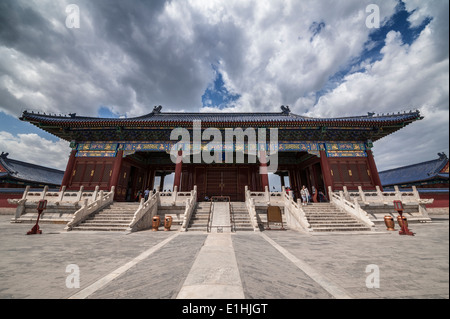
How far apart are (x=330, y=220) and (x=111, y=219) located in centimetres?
1155

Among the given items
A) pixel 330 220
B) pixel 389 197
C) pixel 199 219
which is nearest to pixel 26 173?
pixel 199 219

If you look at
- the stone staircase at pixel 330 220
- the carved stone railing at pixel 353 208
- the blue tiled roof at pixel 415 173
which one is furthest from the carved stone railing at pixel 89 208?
the blue tiled roof at pixel 415 173

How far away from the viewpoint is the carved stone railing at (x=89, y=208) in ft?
27.5

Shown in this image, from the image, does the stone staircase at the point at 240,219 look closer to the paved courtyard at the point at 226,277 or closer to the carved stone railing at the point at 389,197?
the paved courtyard at the point at 226,277

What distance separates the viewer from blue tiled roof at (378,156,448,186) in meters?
17.3

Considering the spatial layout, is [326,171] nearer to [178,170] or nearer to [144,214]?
[178,170]

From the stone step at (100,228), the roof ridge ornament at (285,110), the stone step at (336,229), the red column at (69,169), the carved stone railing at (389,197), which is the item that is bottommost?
the stone step at (100,228)

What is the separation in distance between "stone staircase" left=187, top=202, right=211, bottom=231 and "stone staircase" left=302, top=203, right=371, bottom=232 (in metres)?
5.29

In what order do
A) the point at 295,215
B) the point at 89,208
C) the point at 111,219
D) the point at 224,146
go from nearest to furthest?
A: the point at 111,219 → the point at 295,215 → the point at 89,208 → the point at 224,146

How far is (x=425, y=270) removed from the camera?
9.34 feet

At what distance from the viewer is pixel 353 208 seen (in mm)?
9461

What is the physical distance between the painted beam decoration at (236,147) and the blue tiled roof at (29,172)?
10208 millimetres

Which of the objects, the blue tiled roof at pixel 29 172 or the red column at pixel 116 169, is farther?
the blue tiled roof at pixel 29 172
